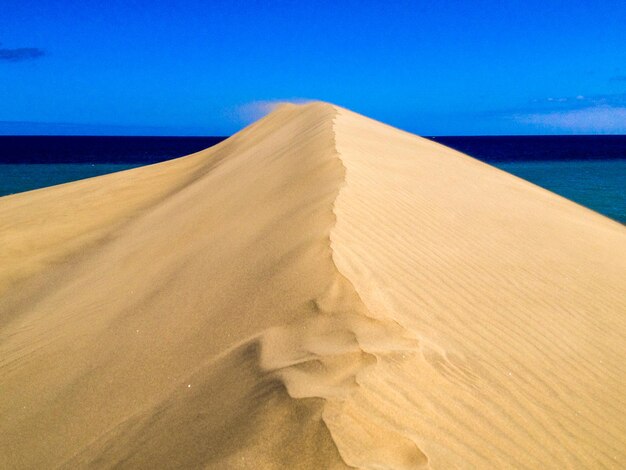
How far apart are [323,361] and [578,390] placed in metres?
1.57

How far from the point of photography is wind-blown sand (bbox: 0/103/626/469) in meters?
2.40

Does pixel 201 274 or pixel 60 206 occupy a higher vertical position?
pixel 201 274

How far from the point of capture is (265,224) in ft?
17.7

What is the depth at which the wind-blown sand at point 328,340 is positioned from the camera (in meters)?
2.40

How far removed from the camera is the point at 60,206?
1139 cm

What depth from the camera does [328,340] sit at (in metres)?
2.89

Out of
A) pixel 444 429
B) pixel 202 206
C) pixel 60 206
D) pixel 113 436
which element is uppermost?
pixel 444 429

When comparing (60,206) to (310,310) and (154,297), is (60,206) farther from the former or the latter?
(310,310)

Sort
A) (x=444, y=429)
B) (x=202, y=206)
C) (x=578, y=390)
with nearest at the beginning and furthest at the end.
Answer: (x=444, y=429) → (x=578, y=390) → (x=202, y=206)

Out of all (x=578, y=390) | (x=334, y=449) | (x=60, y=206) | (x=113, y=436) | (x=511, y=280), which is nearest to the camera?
(x=334, y=449)

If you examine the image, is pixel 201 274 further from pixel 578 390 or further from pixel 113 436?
pixel 578 390

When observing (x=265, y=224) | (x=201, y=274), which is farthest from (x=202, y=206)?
(x=201, y=274)

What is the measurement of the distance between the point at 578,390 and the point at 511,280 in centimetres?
148

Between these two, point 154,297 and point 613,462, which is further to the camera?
point 154,297
